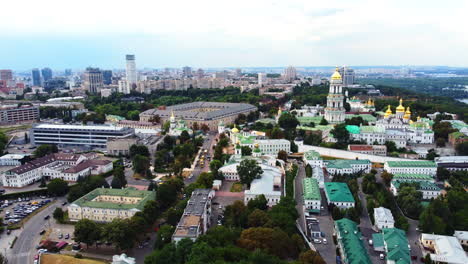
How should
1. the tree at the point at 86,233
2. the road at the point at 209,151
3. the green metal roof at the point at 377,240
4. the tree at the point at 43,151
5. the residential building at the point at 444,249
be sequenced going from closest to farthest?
the residential building at the point at 444,249
the tree at the point at 86,233
the green metal roof at the point at 377,240
the road at the point at 209,151
the tree at the point at 43,151

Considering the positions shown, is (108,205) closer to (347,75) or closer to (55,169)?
(55,169)

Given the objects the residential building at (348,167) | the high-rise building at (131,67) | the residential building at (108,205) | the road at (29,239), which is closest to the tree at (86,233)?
the road at (29,239)

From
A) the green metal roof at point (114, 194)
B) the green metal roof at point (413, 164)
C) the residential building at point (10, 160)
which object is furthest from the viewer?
the residential building at point (10, 160)

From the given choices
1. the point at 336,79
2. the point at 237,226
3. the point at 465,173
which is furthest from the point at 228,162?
the point at 336,79

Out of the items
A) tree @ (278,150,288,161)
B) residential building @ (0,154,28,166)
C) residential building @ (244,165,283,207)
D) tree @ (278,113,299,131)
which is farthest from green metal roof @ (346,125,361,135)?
residential building @ (0,154,28,166)

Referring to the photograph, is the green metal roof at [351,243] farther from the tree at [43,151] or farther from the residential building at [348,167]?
the tree at [43,151]

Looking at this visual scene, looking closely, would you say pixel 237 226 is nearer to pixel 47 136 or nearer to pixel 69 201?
pixel 69 201

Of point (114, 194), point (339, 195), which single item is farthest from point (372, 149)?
point (114, 194)
